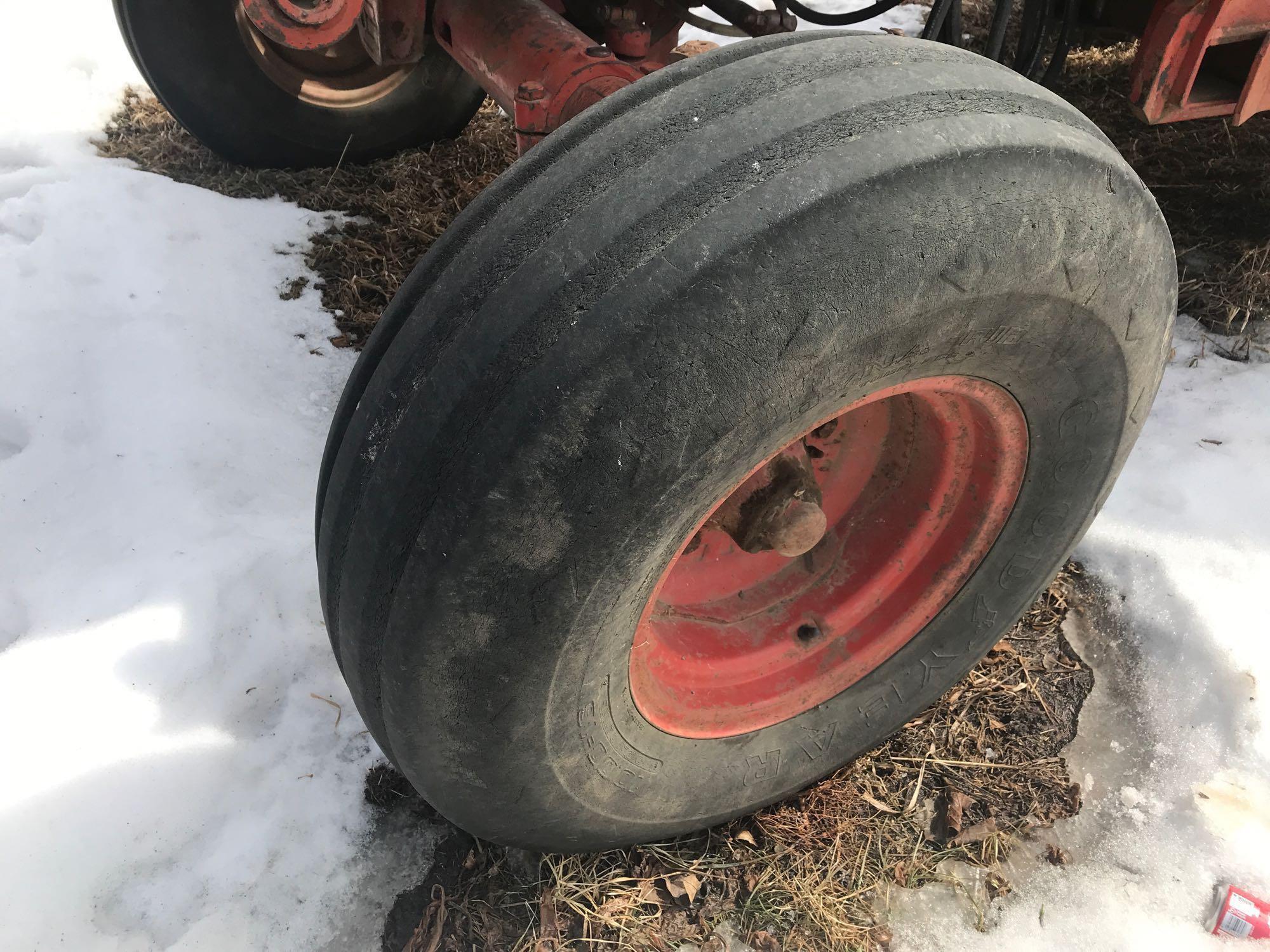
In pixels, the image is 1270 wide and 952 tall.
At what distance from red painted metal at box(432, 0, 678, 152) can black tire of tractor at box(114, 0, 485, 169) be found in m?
1.09

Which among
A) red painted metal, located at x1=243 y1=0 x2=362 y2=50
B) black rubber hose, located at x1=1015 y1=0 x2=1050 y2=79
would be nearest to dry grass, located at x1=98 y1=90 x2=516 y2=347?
red painted metal, located at x1=243 y1=0 x2=362 y2=50

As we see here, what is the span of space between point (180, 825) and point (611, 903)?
0.90 metres

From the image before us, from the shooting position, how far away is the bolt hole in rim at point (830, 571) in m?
1.68

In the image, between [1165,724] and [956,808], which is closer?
[956,808]

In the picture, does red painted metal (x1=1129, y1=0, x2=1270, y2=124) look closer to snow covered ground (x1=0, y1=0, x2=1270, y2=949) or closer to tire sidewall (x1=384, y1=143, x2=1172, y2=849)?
tire sidewall (x1=384, y1=143, x2=1172, y2=849)

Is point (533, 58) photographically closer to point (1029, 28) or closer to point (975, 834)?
point (1029, 28)

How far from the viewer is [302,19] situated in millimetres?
2191

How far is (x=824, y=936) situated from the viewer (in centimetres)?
182

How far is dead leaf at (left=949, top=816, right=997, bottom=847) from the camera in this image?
1971 millimetres

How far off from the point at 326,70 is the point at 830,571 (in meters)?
2.81

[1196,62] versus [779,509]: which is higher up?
[1196,62]

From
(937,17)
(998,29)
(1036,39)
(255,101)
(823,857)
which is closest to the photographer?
(823,857)

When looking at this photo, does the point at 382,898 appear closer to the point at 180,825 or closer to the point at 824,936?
the point at 180,825

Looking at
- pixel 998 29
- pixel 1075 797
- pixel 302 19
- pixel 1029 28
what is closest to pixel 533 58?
pixel 302 19
